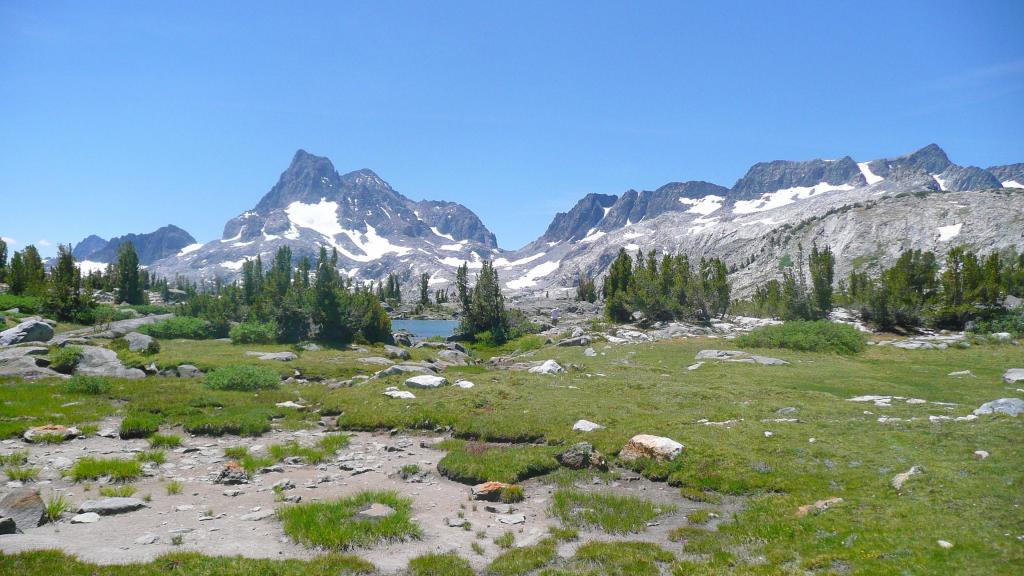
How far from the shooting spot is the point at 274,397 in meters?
26.9

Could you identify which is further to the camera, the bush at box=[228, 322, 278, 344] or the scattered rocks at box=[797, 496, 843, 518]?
the bush at box=[228, 322, 278, 344]

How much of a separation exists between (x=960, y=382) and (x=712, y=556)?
2754 centimetres

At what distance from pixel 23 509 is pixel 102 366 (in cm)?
2314

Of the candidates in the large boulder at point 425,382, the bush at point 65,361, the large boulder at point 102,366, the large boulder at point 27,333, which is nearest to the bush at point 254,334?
the large boulder at point 27,333

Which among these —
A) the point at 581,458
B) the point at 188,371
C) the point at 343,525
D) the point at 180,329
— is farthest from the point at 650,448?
the point at 180,329

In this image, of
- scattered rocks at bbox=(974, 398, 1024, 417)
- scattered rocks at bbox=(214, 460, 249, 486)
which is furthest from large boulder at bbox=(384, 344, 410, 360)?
scattered rocks at bbox=(974, 398, 1024, 417)

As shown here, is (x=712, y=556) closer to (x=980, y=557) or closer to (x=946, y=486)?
(x=980, y=557)

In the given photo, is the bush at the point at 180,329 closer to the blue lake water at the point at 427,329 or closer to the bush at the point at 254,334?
the bush at the point at 254,334

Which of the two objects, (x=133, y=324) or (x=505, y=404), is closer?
(x=505, y=404)

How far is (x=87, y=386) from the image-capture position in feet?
81.1

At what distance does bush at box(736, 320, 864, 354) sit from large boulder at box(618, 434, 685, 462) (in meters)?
35.3

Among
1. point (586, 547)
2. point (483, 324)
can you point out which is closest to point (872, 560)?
point (586, 547)

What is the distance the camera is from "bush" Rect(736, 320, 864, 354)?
Result: 44.7m

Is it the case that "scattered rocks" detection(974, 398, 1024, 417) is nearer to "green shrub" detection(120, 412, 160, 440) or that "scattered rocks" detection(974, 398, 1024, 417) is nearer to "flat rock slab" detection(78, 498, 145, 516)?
"flat rock slab" detection(78, 498, 145, 516)
